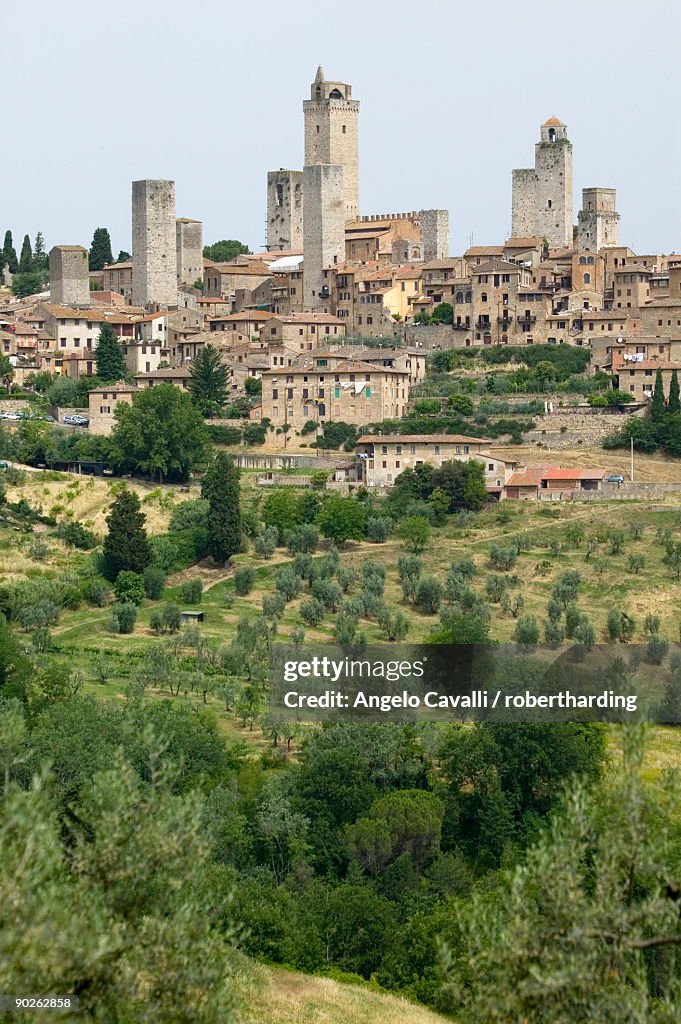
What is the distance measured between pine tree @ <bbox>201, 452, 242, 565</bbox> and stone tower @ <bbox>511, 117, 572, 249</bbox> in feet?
106

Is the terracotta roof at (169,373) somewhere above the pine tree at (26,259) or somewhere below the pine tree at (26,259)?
below

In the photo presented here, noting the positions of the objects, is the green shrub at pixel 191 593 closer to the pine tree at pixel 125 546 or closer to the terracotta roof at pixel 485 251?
the pine tree at pixel 125 546

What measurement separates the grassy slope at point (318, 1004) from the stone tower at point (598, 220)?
Answer: 55066 millimetres

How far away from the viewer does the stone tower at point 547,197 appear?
3137 inches

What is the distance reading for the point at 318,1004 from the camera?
24.6 metres

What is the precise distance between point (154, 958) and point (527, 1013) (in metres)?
2.85

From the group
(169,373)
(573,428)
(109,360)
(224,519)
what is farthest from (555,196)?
(224,519)

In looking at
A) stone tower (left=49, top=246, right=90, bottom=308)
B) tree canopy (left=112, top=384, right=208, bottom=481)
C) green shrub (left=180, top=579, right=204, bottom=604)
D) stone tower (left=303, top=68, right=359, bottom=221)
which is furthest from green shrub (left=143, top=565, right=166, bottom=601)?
stone tower (left=303, top=68, right=359, bottom=221)

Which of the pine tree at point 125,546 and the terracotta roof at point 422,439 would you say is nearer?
the pine tree at point 125,546

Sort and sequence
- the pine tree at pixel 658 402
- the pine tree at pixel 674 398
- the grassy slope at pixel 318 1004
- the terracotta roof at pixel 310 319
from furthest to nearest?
1. the terracotta roof at pixel 310 319
2. the pine tree at pixel 674 398
3. the pine tree at pixel 658 402
4. the grassy slope at pixel 318 1004

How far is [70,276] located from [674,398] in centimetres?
2734

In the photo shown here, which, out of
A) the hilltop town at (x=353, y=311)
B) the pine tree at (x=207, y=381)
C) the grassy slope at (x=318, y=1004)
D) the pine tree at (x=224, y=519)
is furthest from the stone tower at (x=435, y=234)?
the grassy slope at (x=318, y=1004)

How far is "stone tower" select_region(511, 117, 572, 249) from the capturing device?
3137 inches

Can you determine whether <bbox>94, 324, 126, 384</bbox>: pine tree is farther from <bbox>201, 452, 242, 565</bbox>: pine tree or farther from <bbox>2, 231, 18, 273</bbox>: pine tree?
<bbox>2, 231, 18, 273</bbox>: pine tree
